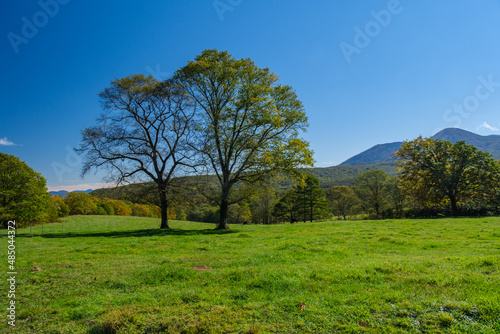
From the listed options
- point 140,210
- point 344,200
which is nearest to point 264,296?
point 344,200

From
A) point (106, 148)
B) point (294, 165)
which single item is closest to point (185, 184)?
point (106, 148)

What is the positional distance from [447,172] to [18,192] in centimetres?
4975

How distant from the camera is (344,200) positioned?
7362 centimetres

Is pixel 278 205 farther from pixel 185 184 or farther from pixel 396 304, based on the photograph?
pixel 396 304

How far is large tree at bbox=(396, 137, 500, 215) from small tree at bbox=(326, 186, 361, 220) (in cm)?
3728

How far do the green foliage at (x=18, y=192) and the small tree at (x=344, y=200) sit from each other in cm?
6876

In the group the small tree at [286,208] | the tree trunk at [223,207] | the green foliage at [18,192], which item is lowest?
the small tree at [286,208]

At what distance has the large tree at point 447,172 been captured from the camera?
30.0 metres

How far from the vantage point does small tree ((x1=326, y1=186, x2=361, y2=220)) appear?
234ft

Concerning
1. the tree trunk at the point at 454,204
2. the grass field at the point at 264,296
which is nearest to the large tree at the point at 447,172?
the tree trunk at the point at 454,204

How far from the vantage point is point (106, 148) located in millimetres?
22062

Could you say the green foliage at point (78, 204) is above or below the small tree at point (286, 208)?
above

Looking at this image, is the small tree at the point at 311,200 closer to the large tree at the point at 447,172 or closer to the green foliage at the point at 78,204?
the large tree at the point at 447,172

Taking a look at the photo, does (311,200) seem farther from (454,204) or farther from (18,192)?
(18,192)
